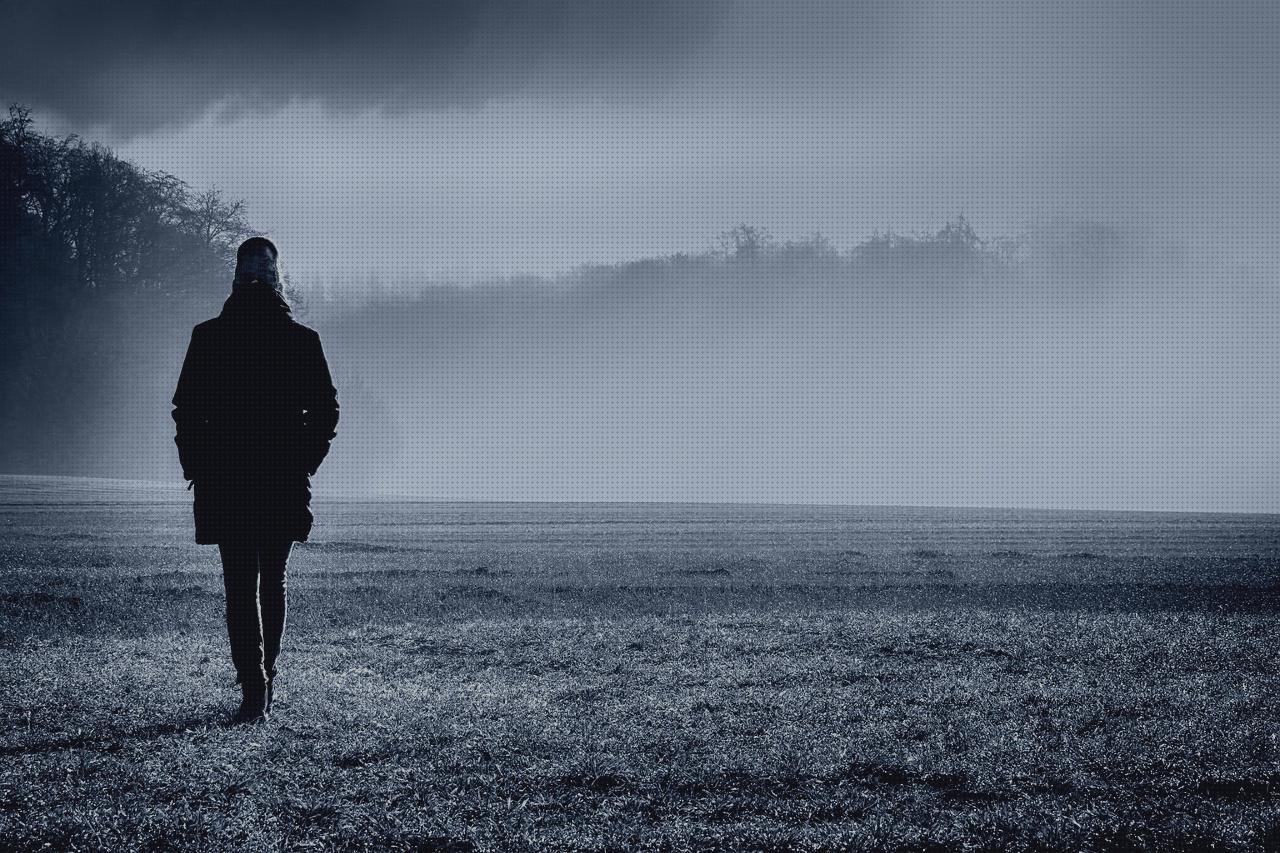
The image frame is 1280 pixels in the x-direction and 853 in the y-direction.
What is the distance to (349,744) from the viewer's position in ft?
13.6

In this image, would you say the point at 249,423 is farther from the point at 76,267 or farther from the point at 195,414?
the point at 76,267

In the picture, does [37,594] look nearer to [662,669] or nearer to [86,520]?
[662,669]

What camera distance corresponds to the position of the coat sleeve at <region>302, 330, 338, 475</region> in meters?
4.53

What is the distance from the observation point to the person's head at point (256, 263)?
4.59 meters

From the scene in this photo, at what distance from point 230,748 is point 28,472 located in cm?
4210

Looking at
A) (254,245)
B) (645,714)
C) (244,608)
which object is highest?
(254,245)

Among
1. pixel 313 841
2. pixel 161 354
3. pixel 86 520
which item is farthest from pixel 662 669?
pixel 161 354

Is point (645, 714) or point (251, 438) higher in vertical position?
point (251, 438)

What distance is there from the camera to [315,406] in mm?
4562

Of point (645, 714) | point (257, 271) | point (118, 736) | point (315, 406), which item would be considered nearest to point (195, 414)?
point (315, 406)

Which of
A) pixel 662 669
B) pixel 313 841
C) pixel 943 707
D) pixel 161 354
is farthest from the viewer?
pixel 161 354

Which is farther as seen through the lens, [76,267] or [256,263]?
[76,267]

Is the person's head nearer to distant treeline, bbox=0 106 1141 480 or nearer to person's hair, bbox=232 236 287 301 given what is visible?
person's hair, bbox=232 236 287 301

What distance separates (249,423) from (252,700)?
1281 millimetres
